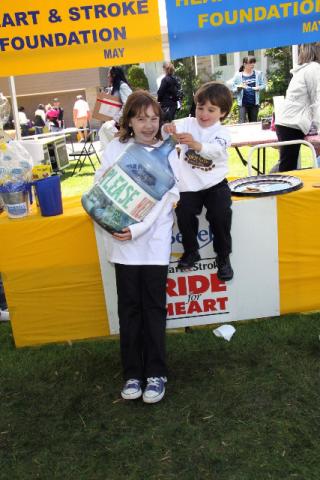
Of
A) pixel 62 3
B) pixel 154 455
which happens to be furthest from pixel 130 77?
pixel 154 455

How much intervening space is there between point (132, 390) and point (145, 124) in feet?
4.54

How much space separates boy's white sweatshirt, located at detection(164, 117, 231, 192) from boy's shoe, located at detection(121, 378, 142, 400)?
1.09 meters

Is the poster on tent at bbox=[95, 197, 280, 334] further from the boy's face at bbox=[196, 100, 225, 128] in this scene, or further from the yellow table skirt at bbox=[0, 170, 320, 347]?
the boy's face at bbox=[196, 100, 225, 128]

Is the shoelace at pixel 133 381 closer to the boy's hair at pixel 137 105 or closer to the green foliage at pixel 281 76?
the boy's hair at pixel 137 105

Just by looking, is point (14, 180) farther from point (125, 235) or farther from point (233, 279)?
point (233, 279)

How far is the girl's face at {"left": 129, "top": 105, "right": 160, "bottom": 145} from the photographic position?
8.00ft

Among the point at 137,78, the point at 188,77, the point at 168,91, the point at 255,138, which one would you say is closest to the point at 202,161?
the point at 255,138

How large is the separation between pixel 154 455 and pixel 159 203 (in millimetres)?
1187

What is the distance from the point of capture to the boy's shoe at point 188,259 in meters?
2.93

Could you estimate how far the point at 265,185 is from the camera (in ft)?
10.5

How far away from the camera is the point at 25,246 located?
2996 millimetres

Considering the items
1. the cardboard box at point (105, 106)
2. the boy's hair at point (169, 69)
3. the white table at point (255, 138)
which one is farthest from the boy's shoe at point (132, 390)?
the boy's hair at point (169, 69)

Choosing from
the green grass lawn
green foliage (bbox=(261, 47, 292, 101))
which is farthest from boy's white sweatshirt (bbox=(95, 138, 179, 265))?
green foliage (bbox=(261, 47, 292, 101))

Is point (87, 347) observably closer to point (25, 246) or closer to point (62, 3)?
point (25, 246)
